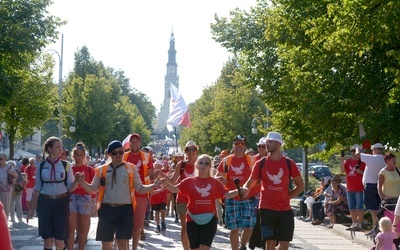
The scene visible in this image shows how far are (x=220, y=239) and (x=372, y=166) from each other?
3363 millimetres

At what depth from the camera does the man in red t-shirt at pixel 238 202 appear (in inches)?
468

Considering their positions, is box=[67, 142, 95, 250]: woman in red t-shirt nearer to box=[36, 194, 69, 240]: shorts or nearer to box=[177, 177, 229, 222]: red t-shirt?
box=[36, 194, 69, 240]: shorts

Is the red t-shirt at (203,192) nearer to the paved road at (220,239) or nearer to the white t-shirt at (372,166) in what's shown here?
the paved road at (220,239)

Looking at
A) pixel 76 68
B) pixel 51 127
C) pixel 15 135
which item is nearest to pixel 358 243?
pixel 15 135

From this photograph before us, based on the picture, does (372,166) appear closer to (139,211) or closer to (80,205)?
(139,211)

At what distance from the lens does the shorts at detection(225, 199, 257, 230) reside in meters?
11.9

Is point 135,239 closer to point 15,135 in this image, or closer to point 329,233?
point 329,233

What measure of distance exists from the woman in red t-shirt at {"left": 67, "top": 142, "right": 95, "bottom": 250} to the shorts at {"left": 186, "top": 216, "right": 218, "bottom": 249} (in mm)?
2679

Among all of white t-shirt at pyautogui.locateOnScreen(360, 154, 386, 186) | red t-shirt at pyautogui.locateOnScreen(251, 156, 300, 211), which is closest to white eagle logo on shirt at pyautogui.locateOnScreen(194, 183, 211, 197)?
red t-shirt at pyautogui.locateOnScreen(251, 156, 300, 211)

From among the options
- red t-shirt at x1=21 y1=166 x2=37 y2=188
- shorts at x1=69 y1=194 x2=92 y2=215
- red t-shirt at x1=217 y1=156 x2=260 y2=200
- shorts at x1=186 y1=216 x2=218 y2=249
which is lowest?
shorts at x1=186 y1=216 x2=218 y2=249

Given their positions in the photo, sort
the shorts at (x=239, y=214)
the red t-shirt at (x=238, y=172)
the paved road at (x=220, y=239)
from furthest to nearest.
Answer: the paved road at (x=220, y=239) < the red t-shirt at (x=238, y=172) < the shorts at (x=239, y=214)

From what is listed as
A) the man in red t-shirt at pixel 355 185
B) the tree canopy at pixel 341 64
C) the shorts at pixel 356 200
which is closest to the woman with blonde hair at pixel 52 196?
the tree canopy at pixel 341 64

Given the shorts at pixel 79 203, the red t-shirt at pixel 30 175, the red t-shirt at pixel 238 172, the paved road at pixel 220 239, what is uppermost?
the red t-shirt at pixel 30 175

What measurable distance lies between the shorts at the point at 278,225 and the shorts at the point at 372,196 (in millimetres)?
5589
